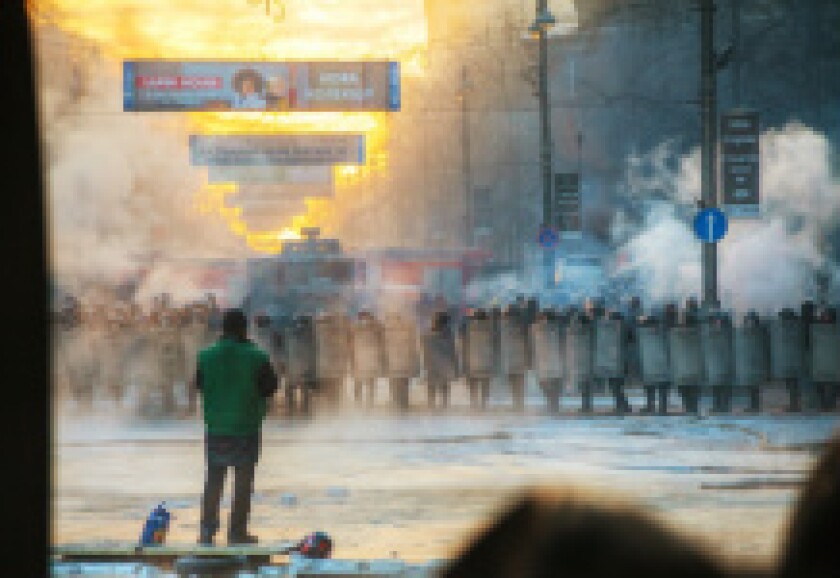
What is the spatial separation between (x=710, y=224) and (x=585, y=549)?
55.0ft

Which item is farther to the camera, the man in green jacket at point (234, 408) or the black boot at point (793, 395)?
the black boot at point (793, 395)

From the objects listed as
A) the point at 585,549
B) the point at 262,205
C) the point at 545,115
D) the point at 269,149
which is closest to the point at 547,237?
the point at 545,115

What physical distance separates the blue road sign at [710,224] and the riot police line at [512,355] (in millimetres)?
988

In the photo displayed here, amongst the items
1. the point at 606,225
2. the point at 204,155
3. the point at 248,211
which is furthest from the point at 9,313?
the point at 606,225

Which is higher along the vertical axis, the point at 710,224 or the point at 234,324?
the point at 710,224

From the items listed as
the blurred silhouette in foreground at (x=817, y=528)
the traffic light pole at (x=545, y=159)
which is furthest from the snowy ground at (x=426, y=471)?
the traffic light pole at (x=545, y=159)

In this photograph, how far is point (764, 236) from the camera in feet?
115

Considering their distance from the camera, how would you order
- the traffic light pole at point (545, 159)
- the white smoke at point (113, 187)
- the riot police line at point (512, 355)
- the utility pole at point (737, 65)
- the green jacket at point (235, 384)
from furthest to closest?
the utility pole at point (737, 65) < the white smoke at point (113, 187) < the traffic light pole at point (545, 159) < the riot police line at point (512, 355) < the green jacket at point (235, 384)

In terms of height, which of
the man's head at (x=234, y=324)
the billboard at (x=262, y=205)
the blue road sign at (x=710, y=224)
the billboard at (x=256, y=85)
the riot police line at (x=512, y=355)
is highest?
the billboard at (x=256, y=85)

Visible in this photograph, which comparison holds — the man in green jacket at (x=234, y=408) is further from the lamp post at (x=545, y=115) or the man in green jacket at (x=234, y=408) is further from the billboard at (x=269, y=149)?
the billboard at (x=269, y=149)

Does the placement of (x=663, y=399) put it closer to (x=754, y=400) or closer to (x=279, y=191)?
(x=754, y=400)

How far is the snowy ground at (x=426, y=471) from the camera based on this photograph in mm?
8875

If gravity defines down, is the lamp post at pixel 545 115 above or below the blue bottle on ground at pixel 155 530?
above

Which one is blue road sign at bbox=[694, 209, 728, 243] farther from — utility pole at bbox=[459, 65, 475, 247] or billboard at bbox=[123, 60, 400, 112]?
utility pole at bbox=[459, 65, 475, 247]
